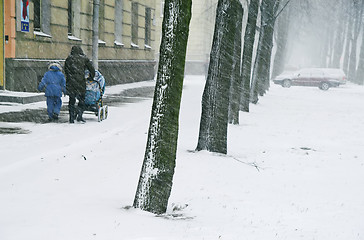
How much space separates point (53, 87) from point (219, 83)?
4.41 m

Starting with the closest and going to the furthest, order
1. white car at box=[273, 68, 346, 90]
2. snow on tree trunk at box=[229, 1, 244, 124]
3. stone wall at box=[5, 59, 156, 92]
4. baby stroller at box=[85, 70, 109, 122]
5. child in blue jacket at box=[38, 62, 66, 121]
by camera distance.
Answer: child in blue jacket at box=[38, 62, 66, 121]
baby stroller at box=[85, 70, 109, 122]
snow on tree trunk at box=[229, 1, 244, 124]
stone wall at box=[5, 59, 156, 92]
white car at box=[273, 68, 346, 90]

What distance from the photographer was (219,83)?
31.2ft

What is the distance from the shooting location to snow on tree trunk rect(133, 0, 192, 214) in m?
5.53

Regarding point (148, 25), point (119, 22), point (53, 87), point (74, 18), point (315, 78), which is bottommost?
point (315, 78)

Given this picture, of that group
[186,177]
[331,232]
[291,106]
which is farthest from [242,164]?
[291,106]

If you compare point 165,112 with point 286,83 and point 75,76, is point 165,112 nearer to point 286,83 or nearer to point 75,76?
point 75,76

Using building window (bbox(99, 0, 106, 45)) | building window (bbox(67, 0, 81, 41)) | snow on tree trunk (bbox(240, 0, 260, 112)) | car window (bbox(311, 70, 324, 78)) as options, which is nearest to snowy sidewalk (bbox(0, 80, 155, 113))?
building window (bbox(67, 0, 81, 41))

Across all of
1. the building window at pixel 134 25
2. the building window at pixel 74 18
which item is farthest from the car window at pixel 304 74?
the building window at pixel 74 18

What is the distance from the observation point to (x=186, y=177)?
758 centimetres

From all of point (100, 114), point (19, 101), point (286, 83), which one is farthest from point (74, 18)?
point (286, 83)

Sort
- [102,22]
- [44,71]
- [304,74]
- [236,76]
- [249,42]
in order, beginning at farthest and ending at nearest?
[304,74], [102,22], [44,71], [249,42], [236,76]

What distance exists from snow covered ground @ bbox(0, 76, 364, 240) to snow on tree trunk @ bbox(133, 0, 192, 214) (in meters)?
0.25

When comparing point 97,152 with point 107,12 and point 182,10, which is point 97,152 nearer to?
point 182,10

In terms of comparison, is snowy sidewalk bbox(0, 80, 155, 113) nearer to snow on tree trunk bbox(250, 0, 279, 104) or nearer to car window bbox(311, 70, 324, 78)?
snow on tree trunk bbox(250, 0, 279, 104)
